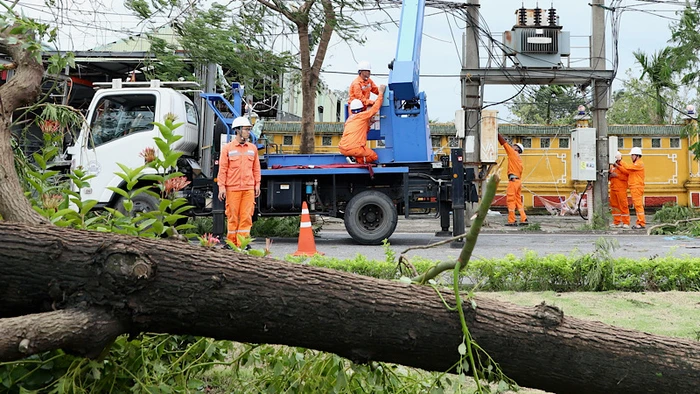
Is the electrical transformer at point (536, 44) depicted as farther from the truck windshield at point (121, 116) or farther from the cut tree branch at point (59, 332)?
the cut tree branch at point (59, 332)

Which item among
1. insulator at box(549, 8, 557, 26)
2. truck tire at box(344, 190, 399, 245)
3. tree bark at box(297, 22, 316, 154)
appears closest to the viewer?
truck tire at box(344, 190, 399, 245)

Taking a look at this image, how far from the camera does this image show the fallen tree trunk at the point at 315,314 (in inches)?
99.8

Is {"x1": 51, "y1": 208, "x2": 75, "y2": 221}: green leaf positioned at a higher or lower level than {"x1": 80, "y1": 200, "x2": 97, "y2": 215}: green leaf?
lower

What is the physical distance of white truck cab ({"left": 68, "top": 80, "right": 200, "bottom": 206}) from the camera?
35.9ft

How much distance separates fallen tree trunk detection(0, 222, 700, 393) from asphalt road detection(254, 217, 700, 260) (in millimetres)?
5358

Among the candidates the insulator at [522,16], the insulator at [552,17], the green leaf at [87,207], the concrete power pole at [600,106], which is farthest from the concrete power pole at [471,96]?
the green leaf at [87,207]

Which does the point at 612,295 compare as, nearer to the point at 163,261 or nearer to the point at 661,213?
the point at 163,261

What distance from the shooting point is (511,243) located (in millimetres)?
11883

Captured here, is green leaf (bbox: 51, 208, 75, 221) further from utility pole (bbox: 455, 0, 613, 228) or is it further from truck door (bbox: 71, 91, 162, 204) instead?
utility pole (bbox: 455, 0, 613, 228)

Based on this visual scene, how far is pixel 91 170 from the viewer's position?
11.0 meters

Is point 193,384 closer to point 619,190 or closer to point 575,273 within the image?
point 575,273

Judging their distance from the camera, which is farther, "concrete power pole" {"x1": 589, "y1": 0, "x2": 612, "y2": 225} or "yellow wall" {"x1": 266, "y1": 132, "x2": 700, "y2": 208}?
"yellow wall" {"x1": 266, "y1": 132, "x2": 700, "y2": 208}

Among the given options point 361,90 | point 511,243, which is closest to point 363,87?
point 361,90

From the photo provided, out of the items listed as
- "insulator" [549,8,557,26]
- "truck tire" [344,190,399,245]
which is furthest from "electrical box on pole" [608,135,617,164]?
"truck tire" [344,190,399,245]
